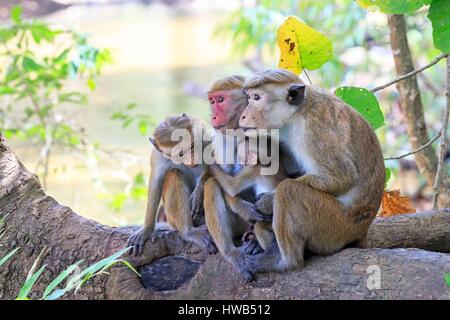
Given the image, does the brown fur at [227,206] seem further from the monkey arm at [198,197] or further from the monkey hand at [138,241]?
the monkey hand at [138,241]

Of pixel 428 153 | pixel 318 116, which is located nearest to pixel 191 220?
pixel 318 116

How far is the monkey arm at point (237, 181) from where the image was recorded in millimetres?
4266

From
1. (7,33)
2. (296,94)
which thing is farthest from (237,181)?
(7,33)

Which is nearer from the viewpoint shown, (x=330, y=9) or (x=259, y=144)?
(x=259, y=144)

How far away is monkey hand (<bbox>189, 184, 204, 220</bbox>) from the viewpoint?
177 inches

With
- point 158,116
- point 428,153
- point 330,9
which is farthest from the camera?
point 158,116

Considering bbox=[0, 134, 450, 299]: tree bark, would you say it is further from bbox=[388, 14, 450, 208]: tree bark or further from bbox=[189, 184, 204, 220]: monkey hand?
bbox=[388, 14, 450, 208]: tree bark

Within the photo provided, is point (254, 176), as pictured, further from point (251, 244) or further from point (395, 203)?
point (395, 203)

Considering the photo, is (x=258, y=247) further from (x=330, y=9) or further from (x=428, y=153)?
(x=330, y=9)

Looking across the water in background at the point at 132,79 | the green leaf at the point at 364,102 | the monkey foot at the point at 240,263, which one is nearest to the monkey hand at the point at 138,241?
the monkey foot at the point at 240,263

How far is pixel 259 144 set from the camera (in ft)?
13.8

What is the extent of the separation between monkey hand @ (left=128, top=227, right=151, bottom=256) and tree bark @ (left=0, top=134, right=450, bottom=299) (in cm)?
5
